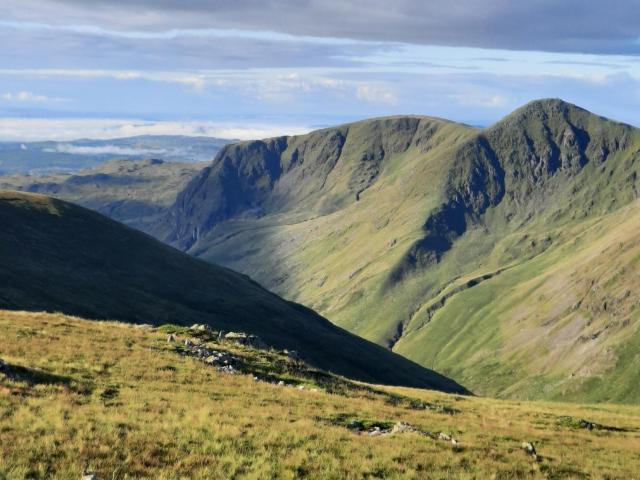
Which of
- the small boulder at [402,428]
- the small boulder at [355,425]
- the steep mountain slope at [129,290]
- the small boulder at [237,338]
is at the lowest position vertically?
the steep mountain slope at [129,290]

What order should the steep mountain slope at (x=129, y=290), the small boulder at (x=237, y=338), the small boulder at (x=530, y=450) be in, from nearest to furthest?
the small boulder at (x=530, y=450) < the small boulder at (x=237, y=338) < the steep mountain slope at (x=129, y=290)

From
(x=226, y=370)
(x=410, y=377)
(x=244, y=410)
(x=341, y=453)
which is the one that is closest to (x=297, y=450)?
(x=341, y=453)

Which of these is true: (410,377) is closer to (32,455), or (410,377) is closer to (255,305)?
(255,305)

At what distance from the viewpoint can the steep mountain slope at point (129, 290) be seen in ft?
453

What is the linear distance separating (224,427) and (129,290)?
5557 inches

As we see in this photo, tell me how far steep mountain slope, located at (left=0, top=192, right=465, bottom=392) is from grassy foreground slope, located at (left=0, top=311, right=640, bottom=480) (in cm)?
8639

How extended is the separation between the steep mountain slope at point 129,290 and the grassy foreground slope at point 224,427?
86390 mm

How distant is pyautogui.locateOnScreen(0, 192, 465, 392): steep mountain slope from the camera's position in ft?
453

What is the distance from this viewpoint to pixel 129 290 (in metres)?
161

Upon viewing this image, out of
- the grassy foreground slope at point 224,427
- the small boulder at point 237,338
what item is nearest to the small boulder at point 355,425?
the grassy foreground slope at point 224,427

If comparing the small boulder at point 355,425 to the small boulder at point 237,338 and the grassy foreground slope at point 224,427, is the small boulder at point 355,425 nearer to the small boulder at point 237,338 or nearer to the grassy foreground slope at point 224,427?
the grassy foreground slope at point 224,427

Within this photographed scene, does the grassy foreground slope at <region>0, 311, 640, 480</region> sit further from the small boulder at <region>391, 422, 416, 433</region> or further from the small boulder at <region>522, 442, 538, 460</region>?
the small boulder at <region>522, 442, 538, 460</region>

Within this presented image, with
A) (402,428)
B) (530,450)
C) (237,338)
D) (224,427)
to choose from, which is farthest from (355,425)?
(237,338)

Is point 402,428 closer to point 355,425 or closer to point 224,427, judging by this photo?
point 355,425
